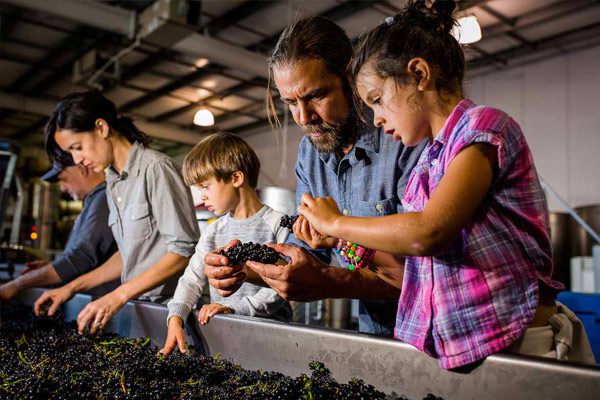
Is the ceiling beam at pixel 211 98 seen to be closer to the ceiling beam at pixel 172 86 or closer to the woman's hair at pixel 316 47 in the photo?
the ceiling beam at pixel 172 86

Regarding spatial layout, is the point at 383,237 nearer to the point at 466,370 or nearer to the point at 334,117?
the point at 466,370

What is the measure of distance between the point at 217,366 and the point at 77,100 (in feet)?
5.81

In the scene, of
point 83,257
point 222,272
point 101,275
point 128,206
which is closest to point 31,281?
point 83,257

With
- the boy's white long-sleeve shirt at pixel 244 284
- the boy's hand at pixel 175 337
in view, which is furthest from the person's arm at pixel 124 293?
the boy's hand at pixel 175 337

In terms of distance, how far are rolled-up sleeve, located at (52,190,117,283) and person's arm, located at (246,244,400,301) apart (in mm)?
1704

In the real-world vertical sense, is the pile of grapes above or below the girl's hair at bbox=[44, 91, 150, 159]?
below

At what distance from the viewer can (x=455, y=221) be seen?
90 centimetres

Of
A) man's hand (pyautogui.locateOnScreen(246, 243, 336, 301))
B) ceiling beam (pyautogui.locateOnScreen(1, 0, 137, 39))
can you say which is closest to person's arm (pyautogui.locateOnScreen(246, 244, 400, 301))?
man's hand (pyautogui.locateOnScreen(246, 243, 336, 301))

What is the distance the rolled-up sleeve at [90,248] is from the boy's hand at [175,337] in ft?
4.39

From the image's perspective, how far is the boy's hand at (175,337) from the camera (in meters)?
1.57

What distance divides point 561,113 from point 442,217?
345 inches

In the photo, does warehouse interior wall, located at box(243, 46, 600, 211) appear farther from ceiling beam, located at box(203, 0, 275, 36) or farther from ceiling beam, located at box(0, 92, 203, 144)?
ceiling beam, located at box(0, 92, 203, 144)

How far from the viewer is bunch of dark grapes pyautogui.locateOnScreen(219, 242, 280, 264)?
1.41m

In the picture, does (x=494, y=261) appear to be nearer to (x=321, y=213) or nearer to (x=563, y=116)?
(x=321, y=213)
